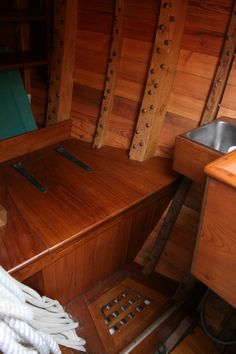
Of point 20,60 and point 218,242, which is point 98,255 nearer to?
point 218,242

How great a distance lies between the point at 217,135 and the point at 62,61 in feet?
3.25

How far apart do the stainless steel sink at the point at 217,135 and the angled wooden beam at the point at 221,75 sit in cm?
9

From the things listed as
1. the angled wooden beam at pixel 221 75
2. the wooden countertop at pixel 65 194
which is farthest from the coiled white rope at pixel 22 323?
the angled wooden beam at pixel 221 75

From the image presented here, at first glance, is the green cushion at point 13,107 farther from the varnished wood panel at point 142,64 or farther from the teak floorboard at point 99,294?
the teak floorboard at point 99,294

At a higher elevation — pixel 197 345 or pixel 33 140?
pixel 33 140

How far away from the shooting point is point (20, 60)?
156 cm

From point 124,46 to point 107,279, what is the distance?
50.0 inches

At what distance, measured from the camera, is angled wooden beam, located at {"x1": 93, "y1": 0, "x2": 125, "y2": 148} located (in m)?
1.42

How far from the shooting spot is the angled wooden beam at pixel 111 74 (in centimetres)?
142

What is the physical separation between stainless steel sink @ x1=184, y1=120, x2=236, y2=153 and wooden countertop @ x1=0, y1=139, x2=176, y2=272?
0.92ft

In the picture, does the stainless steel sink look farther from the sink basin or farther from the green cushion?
the green cushion

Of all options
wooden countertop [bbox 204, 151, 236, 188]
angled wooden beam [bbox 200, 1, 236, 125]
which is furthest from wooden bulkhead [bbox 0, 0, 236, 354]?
wooden countertop [bbox 204, 151, 236, 188]

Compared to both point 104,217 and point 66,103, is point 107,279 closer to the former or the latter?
point 104,217

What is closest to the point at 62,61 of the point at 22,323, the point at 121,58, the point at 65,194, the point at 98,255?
the point at 121,58
